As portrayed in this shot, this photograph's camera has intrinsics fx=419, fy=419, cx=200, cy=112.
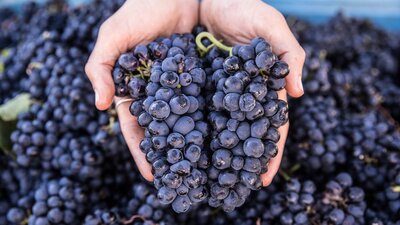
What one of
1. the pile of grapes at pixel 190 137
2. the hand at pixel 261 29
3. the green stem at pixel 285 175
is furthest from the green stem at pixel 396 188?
the hand at pixel 261 29

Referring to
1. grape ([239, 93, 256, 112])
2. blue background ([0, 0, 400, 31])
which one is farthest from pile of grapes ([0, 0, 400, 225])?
blue background ([0, 0, 400, 31])

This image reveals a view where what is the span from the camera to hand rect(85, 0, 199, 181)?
1.10m

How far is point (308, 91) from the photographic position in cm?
152

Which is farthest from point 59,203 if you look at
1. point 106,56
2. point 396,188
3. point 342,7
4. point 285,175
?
point 342,7

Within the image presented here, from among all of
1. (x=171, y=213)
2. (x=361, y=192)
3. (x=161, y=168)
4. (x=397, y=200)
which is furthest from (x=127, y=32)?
(x=397, y=200)

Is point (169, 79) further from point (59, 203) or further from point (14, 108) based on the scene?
point (14, 108)

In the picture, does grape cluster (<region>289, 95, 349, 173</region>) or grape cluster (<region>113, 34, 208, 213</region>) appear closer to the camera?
grape cluster (<region>113, 34, 208, 213</region>)

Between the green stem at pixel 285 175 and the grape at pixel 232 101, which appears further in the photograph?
the green stem at pixel 285 175

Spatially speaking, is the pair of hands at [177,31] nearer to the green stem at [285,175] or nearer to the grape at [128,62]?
the grape at [128,62]

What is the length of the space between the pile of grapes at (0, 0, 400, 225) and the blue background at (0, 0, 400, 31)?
870 mm

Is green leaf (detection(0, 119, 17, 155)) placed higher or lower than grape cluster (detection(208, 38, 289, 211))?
lower

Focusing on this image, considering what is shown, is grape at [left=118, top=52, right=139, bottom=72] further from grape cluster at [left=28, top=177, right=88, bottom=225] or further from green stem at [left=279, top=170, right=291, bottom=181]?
green stem at [left=279, top=170, right=291, bottom=181]

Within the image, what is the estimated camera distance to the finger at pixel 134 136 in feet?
3.47

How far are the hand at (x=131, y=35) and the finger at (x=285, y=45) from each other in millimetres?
289
